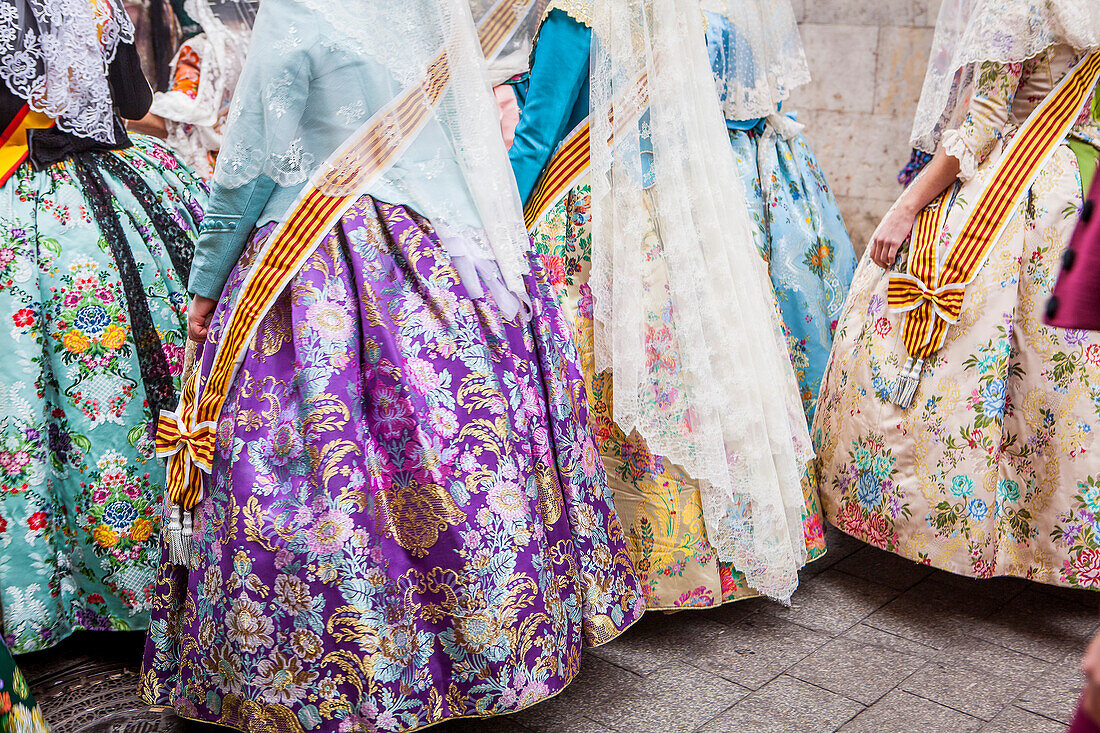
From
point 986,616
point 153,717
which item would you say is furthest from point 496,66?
point 986,616

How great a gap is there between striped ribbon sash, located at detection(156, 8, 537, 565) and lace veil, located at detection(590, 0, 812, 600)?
48cm

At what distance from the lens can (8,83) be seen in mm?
2117

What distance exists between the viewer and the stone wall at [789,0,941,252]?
178 inches

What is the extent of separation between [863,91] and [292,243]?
3771mm

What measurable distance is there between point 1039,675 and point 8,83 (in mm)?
2687

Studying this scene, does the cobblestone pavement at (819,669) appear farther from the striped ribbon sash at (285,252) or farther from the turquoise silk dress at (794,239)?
the turquoise silk dress at (794,239)

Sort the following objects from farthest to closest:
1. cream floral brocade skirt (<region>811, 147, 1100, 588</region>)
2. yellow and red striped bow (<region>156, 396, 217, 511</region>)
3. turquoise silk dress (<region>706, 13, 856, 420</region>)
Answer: turquoise silk dress (<region>706, 13, 856, 420</region>), cream floral brocade skirt (<region>811, 147, 1100, 588</region>), yellow and red striped bow (<region>156, 396, 217, 511</region>)

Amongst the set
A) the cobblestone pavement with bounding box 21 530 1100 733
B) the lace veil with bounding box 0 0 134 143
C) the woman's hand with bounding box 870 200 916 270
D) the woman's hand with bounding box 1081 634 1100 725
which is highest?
the lace veil with bounding box 0 0 134 143

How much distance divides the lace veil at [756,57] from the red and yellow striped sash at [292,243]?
1289 millimetres

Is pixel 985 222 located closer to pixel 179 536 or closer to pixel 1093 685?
pixel 1093 685

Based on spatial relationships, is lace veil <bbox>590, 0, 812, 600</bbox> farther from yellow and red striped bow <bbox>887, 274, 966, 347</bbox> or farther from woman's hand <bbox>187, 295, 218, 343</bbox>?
woman's hand <bbox>187, 295, 218, 343</bbox>

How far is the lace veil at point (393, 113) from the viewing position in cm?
167

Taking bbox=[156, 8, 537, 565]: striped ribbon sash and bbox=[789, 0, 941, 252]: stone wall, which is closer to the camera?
bbox=[156, 8, 537, 565]: striped ribbon sash

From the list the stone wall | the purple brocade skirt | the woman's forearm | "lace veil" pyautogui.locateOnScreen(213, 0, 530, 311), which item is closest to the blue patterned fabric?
"lace veil" pyautogui.locateOnScreen(213, 0, 530, 311)
